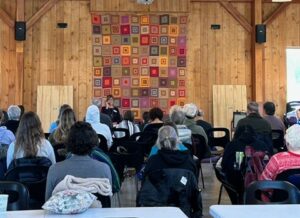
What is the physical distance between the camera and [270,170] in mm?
3639

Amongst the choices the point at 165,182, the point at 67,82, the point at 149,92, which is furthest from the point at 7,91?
the point at 165,182

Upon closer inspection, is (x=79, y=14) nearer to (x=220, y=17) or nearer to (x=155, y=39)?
(x=155, y=39)

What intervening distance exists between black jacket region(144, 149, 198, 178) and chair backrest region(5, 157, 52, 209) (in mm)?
830

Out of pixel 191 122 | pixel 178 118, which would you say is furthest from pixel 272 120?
pixel 178 118

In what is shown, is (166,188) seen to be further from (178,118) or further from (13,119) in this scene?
(13,119)

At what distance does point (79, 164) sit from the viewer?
10.6 ft

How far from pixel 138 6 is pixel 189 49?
1572mm

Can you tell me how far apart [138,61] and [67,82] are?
172cm

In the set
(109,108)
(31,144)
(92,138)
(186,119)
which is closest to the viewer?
(92,138)

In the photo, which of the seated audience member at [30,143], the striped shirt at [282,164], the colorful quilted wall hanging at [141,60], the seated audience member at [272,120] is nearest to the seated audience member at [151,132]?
the seated audience member at [272,120]

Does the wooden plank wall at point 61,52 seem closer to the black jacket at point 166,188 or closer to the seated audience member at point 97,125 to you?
the seated audience member at point 97,125

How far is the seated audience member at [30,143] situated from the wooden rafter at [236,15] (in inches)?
327

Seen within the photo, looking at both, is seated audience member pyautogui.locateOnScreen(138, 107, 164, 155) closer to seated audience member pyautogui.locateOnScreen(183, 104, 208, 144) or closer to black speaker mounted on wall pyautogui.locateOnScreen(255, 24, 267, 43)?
seated audience member pyautogui.locateOnScreen(183, 104, 208, 144)

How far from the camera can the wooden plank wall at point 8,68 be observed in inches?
442
